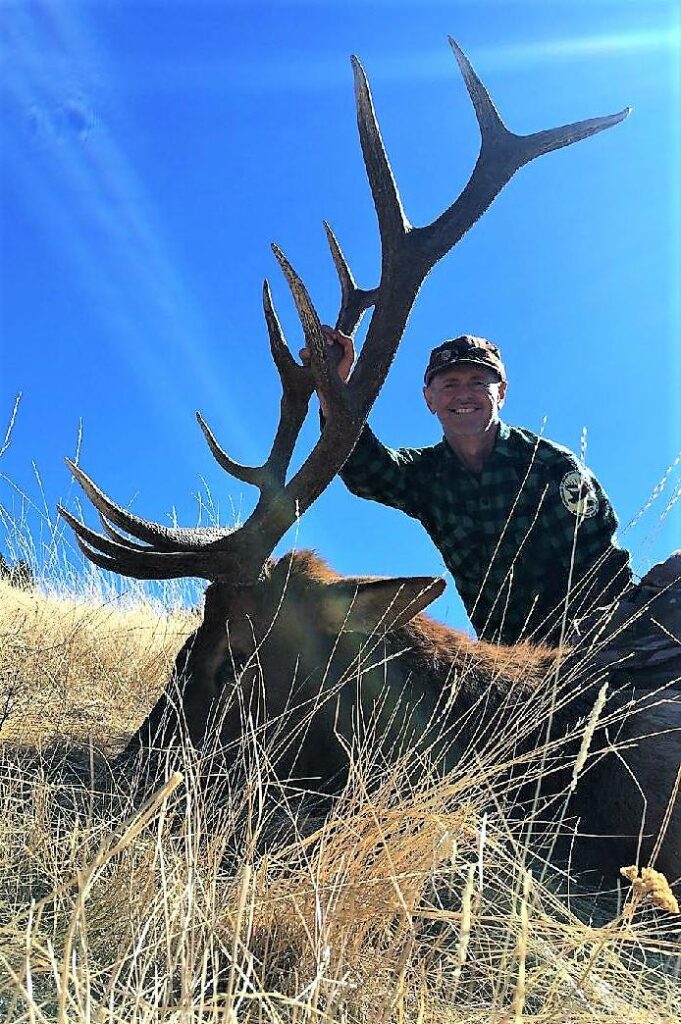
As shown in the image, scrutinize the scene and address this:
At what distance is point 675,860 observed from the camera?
3102mm

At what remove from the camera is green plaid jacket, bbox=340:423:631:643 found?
4.91 metres

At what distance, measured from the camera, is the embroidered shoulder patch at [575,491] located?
16.1 feet

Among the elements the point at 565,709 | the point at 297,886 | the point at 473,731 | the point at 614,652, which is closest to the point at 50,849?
the point at 297,886

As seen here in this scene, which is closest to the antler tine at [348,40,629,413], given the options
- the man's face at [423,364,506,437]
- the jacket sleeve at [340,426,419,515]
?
the jacket sleeve at [340,426,419,515]

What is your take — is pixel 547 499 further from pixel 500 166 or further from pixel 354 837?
pixel 354 837

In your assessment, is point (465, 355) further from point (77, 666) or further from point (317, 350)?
point (77, 666)

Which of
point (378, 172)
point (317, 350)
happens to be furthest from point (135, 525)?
point (378, 172)

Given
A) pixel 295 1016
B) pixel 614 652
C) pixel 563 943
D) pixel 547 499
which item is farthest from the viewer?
pixel 547 499

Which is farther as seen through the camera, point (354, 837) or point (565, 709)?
point (565, 709)

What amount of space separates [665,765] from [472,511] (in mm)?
2209

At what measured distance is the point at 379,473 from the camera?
17.4 ft

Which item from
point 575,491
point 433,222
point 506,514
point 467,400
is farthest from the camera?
point 467,400

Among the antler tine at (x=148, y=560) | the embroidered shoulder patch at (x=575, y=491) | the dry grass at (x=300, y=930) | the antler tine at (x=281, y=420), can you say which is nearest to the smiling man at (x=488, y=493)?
the embroidered shoulder patch at (x=575, y=491)

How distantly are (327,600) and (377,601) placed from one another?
26 centimetres
